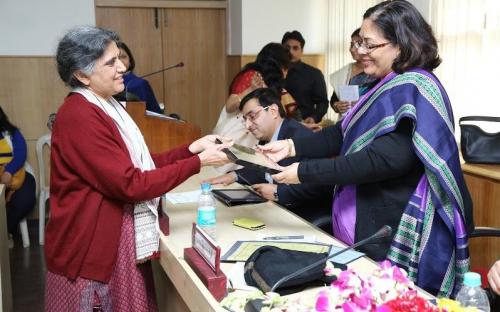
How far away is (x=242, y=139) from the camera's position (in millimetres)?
3182

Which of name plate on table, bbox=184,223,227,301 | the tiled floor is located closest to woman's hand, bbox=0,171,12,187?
the tiled floor

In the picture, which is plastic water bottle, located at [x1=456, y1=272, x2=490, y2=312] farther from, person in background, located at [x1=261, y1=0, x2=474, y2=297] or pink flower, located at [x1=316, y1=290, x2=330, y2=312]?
person in background, located at [x1=261, y1=0, x2=474, y2=297]

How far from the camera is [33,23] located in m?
5.07

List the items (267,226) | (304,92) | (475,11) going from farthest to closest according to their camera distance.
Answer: (304,92) < (475,11) < (267,226)

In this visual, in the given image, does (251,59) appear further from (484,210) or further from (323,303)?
(323,303)

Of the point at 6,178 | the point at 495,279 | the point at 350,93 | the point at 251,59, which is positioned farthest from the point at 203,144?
the point at 251,59

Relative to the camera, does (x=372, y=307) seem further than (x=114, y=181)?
No

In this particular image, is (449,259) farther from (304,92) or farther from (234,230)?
(304,92)

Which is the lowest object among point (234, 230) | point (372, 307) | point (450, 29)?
point (234, 230)

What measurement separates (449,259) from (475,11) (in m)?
2.21

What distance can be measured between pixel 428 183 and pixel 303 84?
3256 mm

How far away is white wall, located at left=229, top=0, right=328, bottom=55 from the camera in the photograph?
214 inches

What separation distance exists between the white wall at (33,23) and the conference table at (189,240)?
10.5 feet

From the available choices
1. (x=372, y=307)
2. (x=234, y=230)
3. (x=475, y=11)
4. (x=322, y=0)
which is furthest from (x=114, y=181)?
(x=322, y=0)
